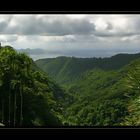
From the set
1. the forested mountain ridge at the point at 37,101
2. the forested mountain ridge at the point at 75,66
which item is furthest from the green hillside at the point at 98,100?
the forested mountain ridge at the point at 75,66

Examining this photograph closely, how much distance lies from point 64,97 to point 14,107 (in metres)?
10.3

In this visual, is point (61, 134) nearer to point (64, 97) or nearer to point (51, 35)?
point (64, 97)

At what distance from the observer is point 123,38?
42.8 metres

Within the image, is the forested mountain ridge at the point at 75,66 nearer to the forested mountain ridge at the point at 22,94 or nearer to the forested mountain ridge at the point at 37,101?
the forested mountain ridge at the point at 37,101

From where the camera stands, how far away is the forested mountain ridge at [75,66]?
1315 inches

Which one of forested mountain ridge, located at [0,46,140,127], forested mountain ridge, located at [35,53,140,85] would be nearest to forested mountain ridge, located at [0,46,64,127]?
forested mountain ridge, located at [0,46,140,127]

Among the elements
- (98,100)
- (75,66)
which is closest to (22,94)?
(98,100)

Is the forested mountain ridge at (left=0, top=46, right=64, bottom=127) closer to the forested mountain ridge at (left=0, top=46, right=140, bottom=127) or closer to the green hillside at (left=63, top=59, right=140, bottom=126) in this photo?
the forested mountain ridge at (left=0, top=46, right=140, bottom=127)

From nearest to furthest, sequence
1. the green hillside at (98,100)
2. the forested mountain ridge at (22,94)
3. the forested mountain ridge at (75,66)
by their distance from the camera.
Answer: the forested mountain ridge at (22,94), the green hillside at (98,100), the forested mountain ridge at (75,66)

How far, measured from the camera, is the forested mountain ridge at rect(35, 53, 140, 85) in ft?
110

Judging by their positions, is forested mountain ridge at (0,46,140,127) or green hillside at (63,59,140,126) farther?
green hillside at (63,59,140,126)

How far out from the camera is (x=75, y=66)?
3859 centimetres

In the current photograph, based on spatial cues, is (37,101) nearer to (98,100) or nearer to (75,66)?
(98,100)

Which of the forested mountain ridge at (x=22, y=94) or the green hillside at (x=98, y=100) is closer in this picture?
the forested mountain ridge at (x=22, y=94)
